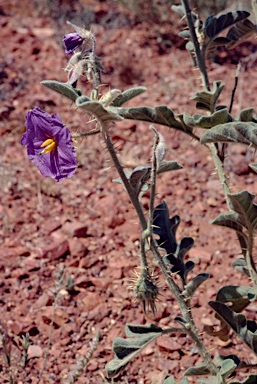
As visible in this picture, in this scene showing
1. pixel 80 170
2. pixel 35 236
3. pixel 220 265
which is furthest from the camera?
pixel 80 170

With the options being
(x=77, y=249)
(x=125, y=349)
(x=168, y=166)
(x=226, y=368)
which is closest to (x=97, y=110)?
(x=168, y=166)

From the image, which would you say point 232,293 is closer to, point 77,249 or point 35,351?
point 35,351

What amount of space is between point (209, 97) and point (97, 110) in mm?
644

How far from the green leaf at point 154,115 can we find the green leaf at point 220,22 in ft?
1.32

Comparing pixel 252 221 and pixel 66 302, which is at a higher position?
pixel 252 221

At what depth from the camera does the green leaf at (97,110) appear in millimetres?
1307

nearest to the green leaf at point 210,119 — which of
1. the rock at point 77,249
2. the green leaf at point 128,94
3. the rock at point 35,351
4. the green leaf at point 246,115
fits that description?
the green leaf at point 246,115

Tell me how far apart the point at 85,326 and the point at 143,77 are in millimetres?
2537

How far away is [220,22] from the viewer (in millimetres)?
2068

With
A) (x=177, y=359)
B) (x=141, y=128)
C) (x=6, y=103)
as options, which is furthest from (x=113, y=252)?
(x=6, y=103)

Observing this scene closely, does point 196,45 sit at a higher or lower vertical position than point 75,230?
higher

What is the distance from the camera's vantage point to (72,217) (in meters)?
3.47

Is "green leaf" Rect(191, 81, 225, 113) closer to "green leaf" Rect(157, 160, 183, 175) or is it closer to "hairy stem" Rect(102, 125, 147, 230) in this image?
"green leaf" Rect(157, 160, 183, 175)

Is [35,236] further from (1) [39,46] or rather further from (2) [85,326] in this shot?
(1) [39,46]
